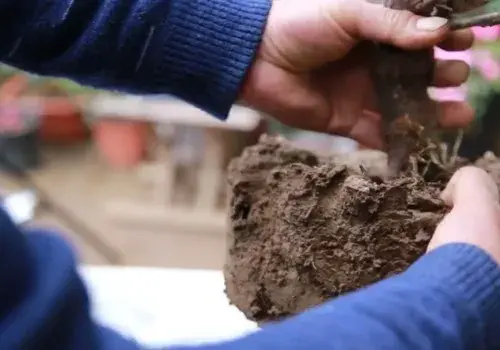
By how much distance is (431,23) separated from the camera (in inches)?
29.0

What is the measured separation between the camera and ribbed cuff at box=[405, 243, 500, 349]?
57 centimetres

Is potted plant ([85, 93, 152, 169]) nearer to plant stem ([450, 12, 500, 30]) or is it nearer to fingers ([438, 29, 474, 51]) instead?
fingers ([438, 29, 474, 51])

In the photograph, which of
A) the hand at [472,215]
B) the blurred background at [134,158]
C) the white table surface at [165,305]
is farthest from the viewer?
the blurred background at [134,158]

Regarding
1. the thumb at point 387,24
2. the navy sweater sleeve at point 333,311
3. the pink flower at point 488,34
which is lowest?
the pink flower at point 488,34

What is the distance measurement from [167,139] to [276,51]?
4.72 feet

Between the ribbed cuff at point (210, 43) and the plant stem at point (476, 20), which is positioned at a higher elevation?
the plant stem at point (476, 20)

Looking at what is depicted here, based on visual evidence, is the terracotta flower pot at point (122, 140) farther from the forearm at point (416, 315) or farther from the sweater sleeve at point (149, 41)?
the forearm at point (416, 315)

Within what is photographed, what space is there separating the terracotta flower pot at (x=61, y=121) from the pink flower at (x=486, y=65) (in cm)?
140

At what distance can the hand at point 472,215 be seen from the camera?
61 cm

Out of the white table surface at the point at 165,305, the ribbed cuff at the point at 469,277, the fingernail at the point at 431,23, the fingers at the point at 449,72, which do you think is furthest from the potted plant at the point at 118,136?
the ribbed cuff at the point at 469,277

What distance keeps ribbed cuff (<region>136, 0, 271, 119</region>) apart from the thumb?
99mm

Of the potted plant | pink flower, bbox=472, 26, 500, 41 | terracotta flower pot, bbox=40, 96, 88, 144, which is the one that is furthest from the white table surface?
terracotta flower pot, bbox=40, 96, 88, 144

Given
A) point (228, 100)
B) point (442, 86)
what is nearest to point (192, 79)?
point (228, 100)

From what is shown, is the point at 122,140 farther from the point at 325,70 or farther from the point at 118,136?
the point at 325,70
